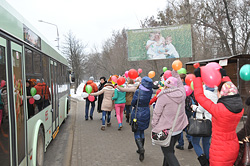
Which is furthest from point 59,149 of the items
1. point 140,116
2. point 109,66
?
point 109,66

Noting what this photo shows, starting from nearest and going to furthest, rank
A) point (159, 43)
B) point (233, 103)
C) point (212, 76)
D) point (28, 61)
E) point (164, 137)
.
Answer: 1. point (233, 103)
2. point (212, 76)
3. point (164, 137)
4. point (28, 61)
5. point (159, 43)

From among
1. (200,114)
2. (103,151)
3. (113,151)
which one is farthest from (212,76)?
(103,151)

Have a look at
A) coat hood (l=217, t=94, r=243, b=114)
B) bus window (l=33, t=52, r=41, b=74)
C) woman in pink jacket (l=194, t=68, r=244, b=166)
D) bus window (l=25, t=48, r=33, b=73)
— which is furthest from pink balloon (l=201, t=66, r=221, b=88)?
bus window (l=33, t=52, r=41, b=74)

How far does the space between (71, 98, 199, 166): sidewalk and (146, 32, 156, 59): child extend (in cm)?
1035

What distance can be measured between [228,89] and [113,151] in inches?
148

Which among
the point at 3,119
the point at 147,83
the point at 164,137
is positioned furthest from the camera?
the point at 147,83

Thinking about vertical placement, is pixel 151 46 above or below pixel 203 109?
above

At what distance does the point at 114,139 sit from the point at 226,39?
14.8m

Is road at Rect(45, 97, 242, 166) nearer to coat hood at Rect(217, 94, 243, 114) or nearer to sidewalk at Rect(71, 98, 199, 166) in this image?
sidewalk at Rect(71, 98, 199, 166)

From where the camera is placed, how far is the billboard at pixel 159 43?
1727cm

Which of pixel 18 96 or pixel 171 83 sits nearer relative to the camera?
pixel 18 96

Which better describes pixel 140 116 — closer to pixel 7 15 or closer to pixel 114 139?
pixel 114 139

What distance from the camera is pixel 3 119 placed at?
2547 mm

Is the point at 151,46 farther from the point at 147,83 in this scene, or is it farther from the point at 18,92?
the point at 18,92
